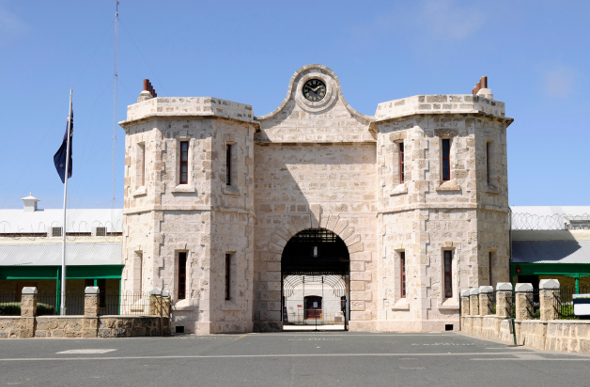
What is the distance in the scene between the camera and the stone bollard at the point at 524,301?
18.8 m

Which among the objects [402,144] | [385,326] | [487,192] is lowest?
[385,326]

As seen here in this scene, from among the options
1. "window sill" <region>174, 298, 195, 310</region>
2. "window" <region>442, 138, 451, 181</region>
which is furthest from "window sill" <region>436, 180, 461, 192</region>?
"window sill" <region>174, 298, 195, 310</region>

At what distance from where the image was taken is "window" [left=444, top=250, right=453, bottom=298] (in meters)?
27.5

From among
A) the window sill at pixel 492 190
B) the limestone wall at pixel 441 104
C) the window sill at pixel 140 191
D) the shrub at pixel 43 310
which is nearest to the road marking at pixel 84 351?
the shrub at pixel 43 310

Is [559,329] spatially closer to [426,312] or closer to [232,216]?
[426,312]

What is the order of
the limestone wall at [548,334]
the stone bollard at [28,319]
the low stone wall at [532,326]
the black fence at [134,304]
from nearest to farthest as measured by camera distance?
1. the limestone wall at [548,334]
2. the low stone wall at [532,326]
3. the stone bollard at [28,319]
4. the black fence at [134,304]

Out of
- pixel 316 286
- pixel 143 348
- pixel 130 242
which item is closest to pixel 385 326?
pixel 130 242

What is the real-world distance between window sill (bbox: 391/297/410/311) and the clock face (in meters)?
8.66

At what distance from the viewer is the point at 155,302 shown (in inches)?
1021

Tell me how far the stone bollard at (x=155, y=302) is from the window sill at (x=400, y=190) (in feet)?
30.5

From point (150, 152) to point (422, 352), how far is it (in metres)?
15.1

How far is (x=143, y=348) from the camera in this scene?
18.1 metres

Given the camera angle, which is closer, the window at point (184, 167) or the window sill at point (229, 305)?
the window sill at point (229, 305)

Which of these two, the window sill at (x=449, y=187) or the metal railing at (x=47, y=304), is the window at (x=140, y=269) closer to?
the metal railing at (x=47, y=304)
